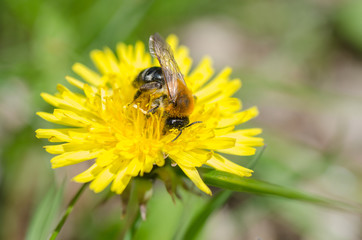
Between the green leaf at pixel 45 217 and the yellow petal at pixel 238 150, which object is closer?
the green leaf at pixel 45 217

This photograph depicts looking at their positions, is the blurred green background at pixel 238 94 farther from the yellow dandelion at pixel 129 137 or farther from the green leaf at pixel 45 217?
the yellow dandelion at pixel 129 137

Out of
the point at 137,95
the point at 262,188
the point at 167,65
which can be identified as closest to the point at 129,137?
the point at 137,95

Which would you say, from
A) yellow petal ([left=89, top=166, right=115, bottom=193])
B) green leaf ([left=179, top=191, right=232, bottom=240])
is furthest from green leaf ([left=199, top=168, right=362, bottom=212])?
yellow petal ([left=89, top=166, right=115, bottom=193])

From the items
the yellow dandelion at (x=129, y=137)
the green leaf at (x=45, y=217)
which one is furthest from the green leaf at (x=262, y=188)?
the green leaf at (x=45, y=217)

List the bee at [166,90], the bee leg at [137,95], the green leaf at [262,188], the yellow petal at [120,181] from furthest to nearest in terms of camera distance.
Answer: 1. the bee leg at [137,95]
2. the bee at [166,90]
3. the yellow petal at [120,181]
4. the green leaf at [262,188]

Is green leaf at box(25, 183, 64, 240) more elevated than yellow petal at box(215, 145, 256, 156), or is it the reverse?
green leaf at box(25, 183, 64, 240)

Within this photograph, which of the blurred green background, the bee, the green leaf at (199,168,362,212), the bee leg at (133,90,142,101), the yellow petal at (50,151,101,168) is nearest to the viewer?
the green leaf at (199,168,362,212)

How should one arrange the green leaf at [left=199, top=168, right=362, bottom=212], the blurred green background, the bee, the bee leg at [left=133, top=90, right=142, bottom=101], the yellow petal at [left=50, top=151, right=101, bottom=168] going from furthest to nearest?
the blurred green background → the bee leg at [left=133, top=90, right=142, bottom=101] → the bee → the yellow petal at [left=50, top=151, right=101, bottom=168] → the green leaf at [left=199, top=168, right=362, bottom=212]

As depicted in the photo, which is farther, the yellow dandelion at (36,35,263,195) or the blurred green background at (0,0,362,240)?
the blurred green background at (0,0,362,240)

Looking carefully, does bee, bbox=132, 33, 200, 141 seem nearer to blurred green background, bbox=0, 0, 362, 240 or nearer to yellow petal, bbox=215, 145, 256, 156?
yellow petal, bbox=215, 145, 256, 156
